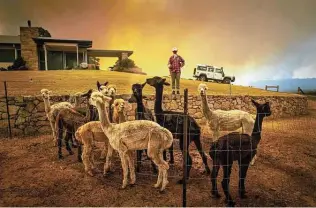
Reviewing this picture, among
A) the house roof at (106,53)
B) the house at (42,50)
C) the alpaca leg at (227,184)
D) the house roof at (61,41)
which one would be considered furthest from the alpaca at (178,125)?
the house roof at (106,53)

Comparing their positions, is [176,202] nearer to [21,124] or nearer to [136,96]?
[136,96]

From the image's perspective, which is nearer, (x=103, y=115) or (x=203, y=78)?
(x=103, y=115)

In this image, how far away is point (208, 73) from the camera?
82.6ft

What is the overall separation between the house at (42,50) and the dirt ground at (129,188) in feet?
66.7

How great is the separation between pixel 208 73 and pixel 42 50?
1628 centimetres

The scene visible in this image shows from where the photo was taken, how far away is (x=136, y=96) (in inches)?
237

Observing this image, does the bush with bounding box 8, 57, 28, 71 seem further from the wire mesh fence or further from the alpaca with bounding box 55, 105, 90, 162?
the alpaca with bounding box 55, 105, 90, 162

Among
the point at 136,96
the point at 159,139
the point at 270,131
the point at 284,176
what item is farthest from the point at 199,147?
the point at 270,131

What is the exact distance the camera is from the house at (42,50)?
25906mm

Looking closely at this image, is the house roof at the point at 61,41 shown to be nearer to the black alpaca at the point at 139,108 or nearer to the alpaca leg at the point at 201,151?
the black alpaca at the point at 139,108

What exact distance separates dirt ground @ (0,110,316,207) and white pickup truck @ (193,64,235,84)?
18.0 metres

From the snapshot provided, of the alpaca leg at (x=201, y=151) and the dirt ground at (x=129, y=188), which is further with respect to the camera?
the alpaca leg at (x=201, y=151)

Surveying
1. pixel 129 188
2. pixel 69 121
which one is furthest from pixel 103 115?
pixel 69 121

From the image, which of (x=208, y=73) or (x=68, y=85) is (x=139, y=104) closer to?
(x=68, y=85)
